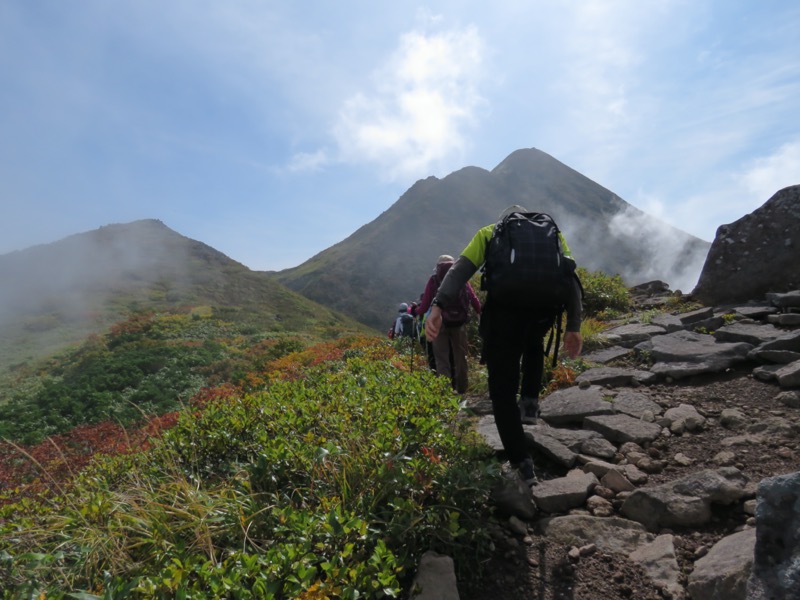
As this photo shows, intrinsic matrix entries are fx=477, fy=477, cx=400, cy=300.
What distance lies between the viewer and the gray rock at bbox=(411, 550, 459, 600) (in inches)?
74.2

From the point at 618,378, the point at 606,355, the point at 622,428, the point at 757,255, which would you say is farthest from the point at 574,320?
the point at 757,255

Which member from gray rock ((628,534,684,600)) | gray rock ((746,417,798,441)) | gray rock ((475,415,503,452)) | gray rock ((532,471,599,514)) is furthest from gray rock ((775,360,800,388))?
gray rock ((628,534,684,600))

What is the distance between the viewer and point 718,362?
15.9 feet

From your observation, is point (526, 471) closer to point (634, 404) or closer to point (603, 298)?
point (634, 404)

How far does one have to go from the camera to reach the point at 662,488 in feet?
8.71

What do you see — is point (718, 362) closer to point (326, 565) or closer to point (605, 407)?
point (605, 407)

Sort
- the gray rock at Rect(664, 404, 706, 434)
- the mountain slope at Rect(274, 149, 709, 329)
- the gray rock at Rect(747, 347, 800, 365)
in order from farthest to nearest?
the mountain slope at Rect(274, 149, 709, 329) < the gray rock at Rect(747, 347, 800, 365) < the gray rock at Rect(664, 404, 706, 434)

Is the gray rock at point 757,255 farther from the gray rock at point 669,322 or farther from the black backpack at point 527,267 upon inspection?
the black backpack at point 527,267

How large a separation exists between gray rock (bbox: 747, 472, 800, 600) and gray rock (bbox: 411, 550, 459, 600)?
1020 mm

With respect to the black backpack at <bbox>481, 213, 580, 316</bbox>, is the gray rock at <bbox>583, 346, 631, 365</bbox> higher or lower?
lower

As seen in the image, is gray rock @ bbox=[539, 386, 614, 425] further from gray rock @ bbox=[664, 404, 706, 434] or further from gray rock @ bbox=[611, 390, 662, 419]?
gray rock @ bbox=[664, 404, 706, 434]

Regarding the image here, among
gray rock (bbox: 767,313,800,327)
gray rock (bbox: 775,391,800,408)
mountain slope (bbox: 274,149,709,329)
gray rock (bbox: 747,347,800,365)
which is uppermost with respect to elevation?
mountain slope (bbox: 274,149,709,329)

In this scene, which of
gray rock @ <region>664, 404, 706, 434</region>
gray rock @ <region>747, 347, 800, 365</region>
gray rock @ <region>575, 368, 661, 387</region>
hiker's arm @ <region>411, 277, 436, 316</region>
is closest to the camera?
gray rock @ <region>664, 404, 706, 434</region>

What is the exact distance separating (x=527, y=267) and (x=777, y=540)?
1556 mm
